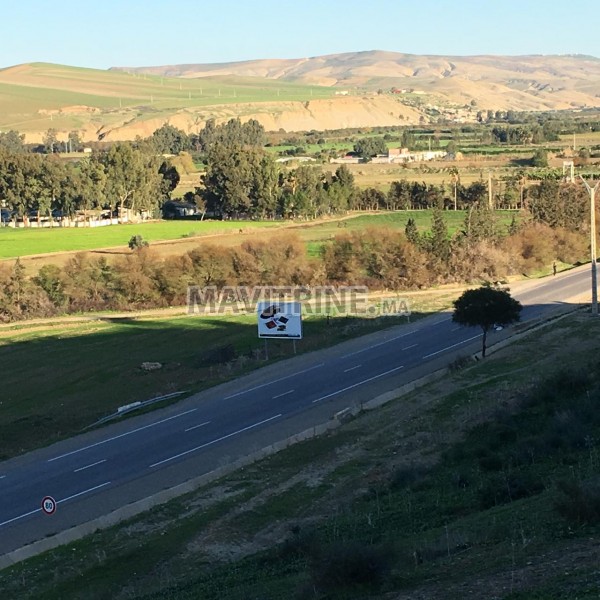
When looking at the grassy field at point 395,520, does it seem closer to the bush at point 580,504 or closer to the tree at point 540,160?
the bush at point 580,504

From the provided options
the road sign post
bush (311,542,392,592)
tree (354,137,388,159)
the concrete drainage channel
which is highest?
tree (354,137,388,159)

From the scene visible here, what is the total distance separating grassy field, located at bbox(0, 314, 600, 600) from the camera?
12.6 m

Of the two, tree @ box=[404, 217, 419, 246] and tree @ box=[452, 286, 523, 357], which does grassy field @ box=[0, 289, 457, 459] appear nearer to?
tree @ box=[404, 217, 419, 246]

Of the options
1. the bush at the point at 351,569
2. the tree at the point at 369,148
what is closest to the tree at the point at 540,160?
the tree at the point at 369,148

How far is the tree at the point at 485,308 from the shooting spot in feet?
116

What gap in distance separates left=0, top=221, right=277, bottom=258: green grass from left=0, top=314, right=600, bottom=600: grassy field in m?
59.5

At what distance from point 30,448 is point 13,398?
8663mm

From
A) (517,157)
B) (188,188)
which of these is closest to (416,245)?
(188,188)

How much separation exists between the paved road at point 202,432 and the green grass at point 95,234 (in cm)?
4751

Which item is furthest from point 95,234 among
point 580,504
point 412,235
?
point 580,504

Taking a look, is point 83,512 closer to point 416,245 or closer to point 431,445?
point 431,445

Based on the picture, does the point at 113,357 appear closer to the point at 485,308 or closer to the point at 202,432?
the point at 202,432

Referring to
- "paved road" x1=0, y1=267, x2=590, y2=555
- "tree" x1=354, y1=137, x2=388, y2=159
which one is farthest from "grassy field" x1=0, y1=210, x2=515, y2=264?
"tree" x1=354, y1=137, x2=388, y2=159

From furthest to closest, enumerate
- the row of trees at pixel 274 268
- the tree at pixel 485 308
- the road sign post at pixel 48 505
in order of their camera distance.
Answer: the row of trees at pixel 274 268 → the tree at pixel 485 308 → the road sign post at pixel 48 505
